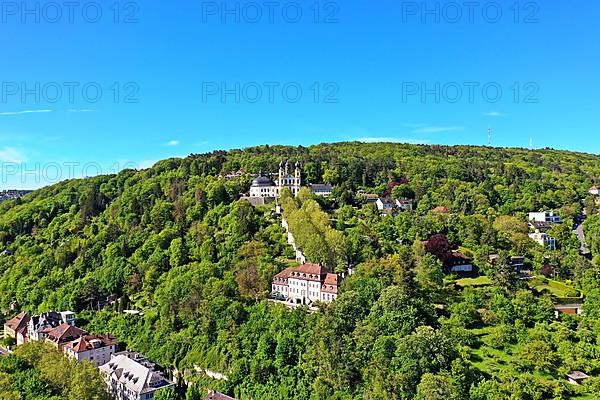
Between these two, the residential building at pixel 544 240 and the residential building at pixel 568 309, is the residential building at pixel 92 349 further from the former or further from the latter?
the residential building at pixel 544 240

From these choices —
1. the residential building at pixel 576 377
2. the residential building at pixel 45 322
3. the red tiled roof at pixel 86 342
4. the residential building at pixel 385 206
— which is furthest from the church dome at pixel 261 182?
the residential building at pixel 576 377

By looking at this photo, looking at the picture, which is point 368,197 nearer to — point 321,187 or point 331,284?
point 321,187

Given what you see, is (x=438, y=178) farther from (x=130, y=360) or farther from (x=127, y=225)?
(x=130, y=360)

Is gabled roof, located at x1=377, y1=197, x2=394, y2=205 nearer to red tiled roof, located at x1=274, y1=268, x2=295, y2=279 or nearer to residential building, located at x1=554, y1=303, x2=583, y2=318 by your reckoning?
red tiled roof, located at x1=274, y1=268, x2=295, y2=279

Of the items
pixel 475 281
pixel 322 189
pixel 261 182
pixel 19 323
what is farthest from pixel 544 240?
pixel 19 323

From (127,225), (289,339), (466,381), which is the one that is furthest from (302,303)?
(127,225)

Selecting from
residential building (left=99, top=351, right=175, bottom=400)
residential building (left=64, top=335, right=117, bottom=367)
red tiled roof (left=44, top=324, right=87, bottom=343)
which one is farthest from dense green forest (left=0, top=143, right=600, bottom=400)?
red tiled roof (left=44, top=324, right=87, bottom=343)

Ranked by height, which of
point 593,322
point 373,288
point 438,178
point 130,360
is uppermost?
point 438,178
